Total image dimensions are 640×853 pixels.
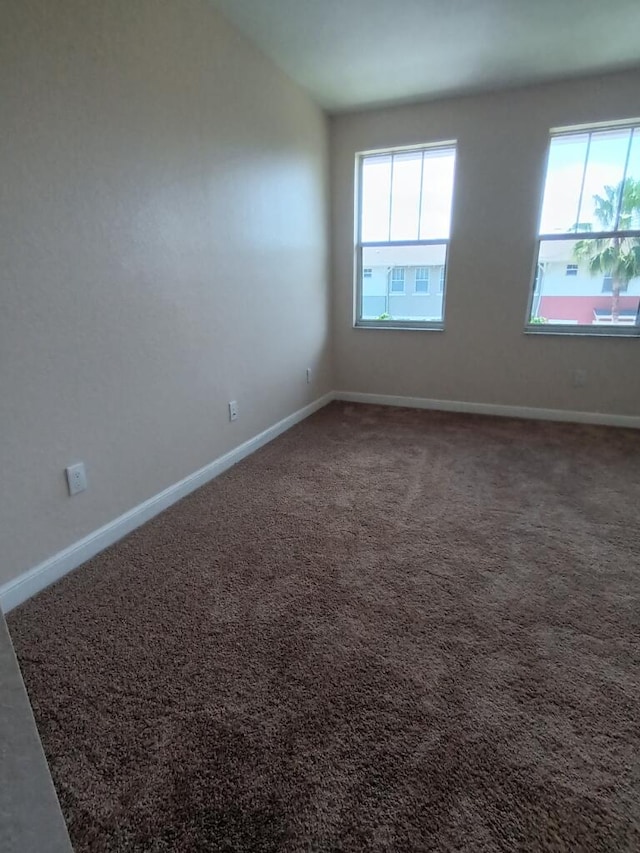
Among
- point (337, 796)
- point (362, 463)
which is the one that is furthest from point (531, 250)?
point (337, 796)

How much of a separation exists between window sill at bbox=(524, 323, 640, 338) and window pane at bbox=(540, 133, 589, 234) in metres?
0.73

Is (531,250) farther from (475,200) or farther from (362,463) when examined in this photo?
(362,463)

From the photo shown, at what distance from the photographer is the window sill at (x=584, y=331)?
3.35 metres

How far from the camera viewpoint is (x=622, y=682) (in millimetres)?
1298

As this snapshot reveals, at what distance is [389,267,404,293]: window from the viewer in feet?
→ 12.9

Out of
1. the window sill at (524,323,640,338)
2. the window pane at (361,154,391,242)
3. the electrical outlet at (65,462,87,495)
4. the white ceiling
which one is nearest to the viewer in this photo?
the electrical outlet at (65,462,87,495)

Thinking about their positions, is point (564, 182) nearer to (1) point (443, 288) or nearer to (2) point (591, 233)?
(2) point (591, 233)

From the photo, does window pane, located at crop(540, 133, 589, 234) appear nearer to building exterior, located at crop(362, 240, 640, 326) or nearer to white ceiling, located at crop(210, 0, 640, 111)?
building exterior, located at crop(362, 240, 640, 326)

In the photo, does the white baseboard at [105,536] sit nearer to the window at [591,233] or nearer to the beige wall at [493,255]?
the beige wall at [493,255]

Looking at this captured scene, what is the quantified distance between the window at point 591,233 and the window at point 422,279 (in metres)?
0.87

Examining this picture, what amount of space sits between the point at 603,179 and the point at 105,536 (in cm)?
400

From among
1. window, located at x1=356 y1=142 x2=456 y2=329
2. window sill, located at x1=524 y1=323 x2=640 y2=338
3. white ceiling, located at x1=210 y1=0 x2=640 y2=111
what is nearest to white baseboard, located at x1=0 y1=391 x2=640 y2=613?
window sill, located at x1=524 y1=323 x2=640 y2=338

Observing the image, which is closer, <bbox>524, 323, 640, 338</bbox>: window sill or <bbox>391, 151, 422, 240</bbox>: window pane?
<bbox>524, 323, 640, 338</bbox>: window sill

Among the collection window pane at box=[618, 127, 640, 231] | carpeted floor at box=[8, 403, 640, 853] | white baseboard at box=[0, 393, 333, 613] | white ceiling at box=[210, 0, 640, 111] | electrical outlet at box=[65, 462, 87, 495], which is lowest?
carpeted floor at box=[8, 403, 640, 853]
